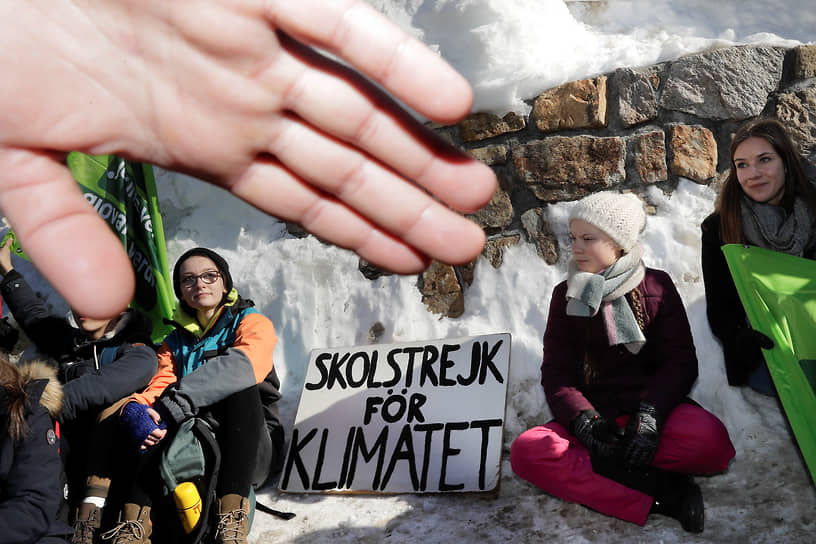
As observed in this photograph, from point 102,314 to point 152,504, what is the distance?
6.70ft

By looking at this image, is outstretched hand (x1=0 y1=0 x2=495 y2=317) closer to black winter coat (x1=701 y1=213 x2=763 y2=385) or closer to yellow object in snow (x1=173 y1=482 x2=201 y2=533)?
yellow object in snow (x1=173 y1=482 x2=201 y2=533)

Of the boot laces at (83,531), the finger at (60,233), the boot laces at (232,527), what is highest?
the finger at (60,233)

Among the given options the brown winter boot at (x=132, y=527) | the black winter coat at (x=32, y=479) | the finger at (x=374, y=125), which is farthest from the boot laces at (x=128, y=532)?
the finger at (x=374, y=125)

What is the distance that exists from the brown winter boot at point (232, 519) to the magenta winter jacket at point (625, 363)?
1184 mm

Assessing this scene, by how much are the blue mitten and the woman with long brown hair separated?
7.09 feet

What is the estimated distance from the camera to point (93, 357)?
2.97 metres

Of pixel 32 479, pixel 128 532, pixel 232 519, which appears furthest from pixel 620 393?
pixel 32 479

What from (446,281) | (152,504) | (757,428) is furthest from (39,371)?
(757,428)

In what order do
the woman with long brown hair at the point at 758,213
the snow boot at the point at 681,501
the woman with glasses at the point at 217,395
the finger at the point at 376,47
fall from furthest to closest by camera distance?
the woman with glasses at the point at 217,395, the woman with long brown hair at the point at 758,213, the snow boot at the point at 681,501, the finger at the point at 376,47

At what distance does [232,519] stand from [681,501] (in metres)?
1.52

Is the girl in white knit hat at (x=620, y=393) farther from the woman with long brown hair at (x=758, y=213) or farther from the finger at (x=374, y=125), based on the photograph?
the finger at (x=374, y=125)

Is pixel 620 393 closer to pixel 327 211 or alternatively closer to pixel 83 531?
pixel 327 211

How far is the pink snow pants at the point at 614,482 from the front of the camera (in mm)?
2287

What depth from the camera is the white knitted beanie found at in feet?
7.92
